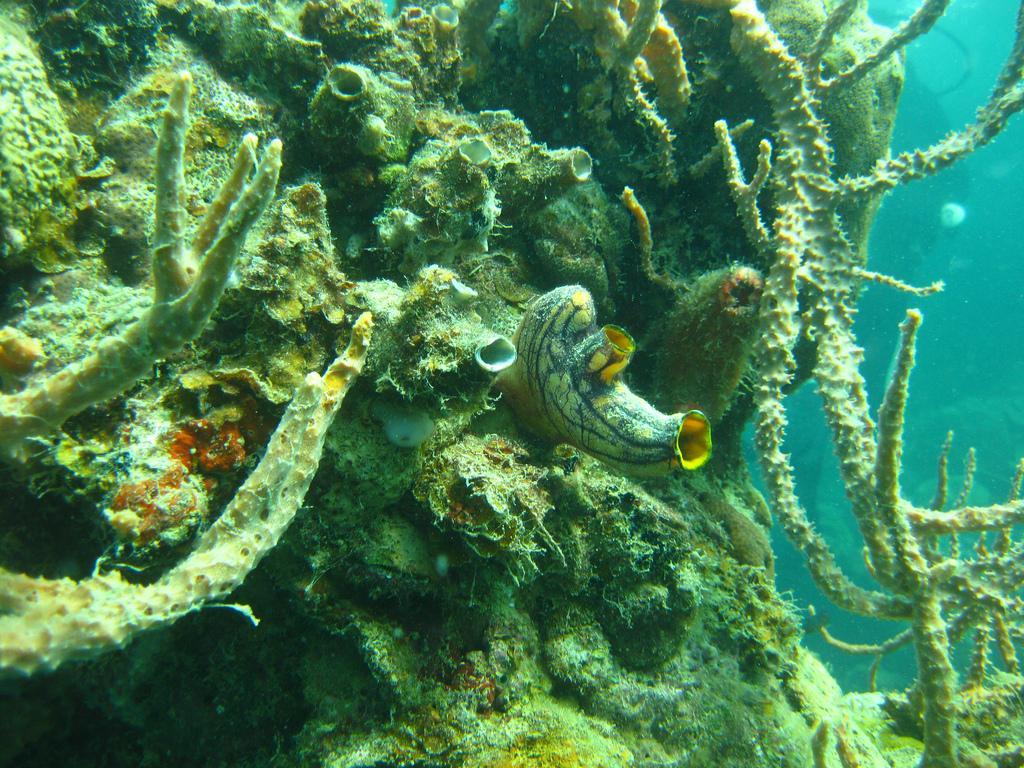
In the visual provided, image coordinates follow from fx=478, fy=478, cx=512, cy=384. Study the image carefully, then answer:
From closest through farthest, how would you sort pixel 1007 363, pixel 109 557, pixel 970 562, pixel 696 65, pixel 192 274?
pixel 192 274
pixel 109 557
pixel 970 562
pixel 696 65
pixel 1007 363

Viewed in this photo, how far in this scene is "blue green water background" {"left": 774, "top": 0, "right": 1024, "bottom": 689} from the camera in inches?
764

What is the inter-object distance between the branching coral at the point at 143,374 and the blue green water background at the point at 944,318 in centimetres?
1232

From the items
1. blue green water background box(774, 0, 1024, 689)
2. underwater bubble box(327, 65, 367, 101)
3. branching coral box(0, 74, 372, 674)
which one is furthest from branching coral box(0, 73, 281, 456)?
blue green water background box(774, 0, 1024, 689)

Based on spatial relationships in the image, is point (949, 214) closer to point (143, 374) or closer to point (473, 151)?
point (473, 151)

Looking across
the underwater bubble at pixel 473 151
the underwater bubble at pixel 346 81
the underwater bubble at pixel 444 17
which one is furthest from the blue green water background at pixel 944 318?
the underwater bubble at pixel 346 81

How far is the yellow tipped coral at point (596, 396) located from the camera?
8.16 feet

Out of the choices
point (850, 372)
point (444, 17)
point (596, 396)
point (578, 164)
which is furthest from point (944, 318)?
point (596, 396)

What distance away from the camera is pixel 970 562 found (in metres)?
2.95

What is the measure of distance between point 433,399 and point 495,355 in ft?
1.16

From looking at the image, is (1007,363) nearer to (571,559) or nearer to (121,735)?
(571,559)

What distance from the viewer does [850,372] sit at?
3324 millimetres

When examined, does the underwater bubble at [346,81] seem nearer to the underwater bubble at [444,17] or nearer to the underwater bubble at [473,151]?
the underwater bubble at [473,151]

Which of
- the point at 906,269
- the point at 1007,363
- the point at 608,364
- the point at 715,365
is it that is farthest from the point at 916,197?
the point at 608,364

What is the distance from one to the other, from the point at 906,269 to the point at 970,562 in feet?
78.0
